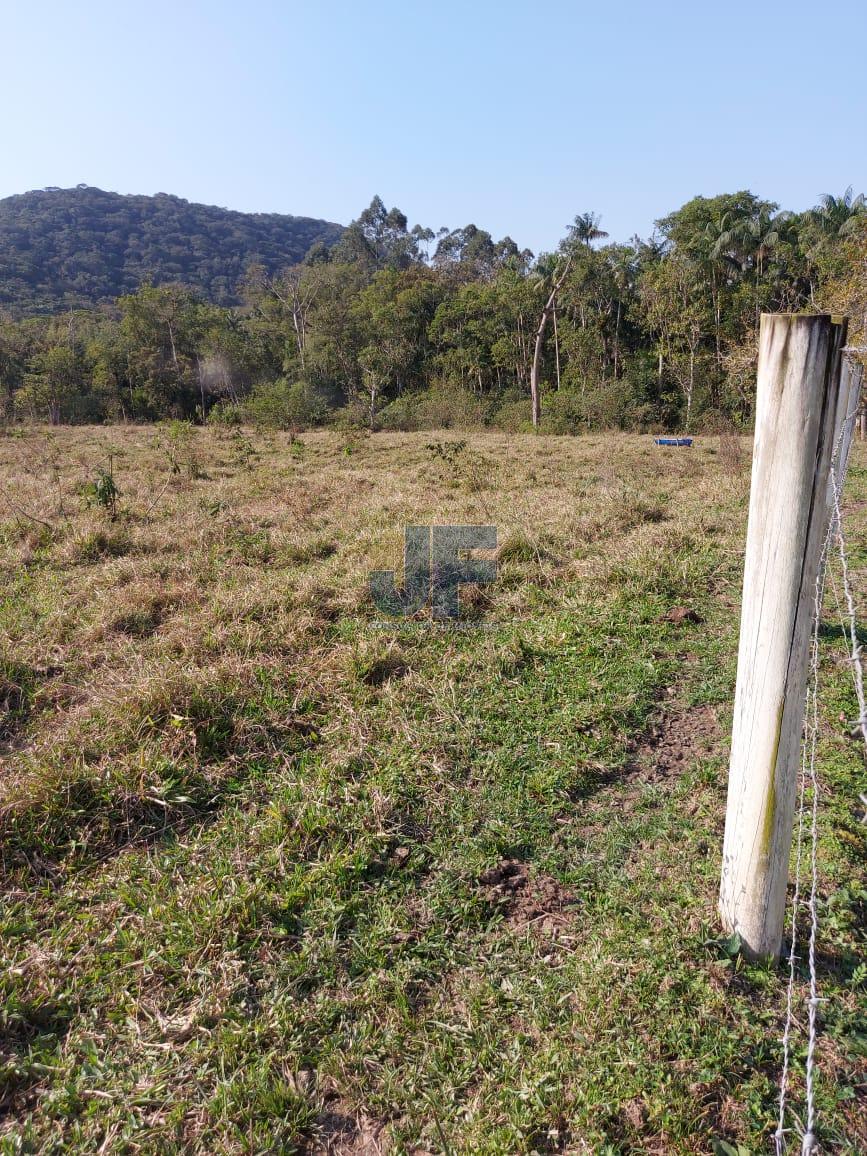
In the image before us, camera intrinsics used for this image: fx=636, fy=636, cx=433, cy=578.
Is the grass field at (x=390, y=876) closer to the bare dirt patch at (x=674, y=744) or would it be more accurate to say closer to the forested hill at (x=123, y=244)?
the bare dirt patch at (x=674, y=744)

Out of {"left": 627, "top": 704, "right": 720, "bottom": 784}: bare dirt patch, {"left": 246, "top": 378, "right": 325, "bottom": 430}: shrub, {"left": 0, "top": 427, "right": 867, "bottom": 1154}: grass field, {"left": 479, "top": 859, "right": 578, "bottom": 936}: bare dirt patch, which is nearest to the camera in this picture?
{"left": 0, "top": 427, "right": 867, "bottom": 1154}: grass field

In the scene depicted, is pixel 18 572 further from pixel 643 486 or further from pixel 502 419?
pixel 502 419

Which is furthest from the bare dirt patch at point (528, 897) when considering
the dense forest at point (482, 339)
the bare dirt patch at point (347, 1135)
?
the dense forest at point (482, 339)

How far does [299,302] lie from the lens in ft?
128

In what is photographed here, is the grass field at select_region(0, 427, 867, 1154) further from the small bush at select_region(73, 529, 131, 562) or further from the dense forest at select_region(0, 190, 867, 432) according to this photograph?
the dense forest at select_region(0, 190, 867, 432)

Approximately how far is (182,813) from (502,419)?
25.2 metres

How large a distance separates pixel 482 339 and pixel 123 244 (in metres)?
84.3

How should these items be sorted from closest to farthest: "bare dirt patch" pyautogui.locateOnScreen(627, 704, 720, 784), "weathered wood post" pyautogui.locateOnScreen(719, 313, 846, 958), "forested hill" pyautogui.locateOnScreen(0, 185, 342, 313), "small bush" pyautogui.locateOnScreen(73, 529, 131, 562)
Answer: "weathered wood post" pyautogui.locateOnScreen(719, 313, 846, 958) < "bare dirt patch" pyautogui.locateOnScreen(627, 704, 720, 784) < "small bush" pyautogui.locateOnScreen(73, 529, 131, 562) < "forested hill" pyautogui.locateOnScreen(0, 185, 342, 313)

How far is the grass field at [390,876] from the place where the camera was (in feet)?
5.12

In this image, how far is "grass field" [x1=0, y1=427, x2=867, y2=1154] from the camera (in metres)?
1.56

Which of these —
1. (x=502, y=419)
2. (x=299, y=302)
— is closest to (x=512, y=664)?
(x=502, y=419)

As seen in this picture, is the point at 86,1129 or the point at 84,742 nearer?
the point at 86,1129

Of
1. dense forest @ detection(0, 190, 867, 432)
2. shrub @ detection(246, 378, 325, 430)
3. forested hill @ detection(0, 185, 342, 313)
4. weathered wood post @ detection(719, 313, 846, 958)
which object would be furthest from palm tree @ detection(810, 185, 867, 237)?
forested hill @ detection(0, 185, 342, 313)

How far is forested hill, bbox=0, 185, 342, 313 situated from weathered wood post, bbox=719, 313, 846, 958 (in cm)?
6230
